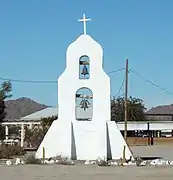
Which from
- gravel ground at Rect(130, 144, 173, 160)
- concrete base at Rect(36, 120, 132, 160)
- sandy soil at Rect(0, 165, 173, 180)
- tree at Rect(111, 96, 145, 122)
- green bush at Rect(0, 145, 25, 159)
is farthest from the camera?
tree at Rect(111, 96, 145, 122)

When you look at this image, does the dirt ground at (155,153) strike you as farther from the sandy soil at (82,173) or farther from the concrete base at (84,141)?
the sandy soil at (82,173)

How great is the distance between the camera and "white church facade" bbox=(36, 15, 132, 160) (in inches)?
1278

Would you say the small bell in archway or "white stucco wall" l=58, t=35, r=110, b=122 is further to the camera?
the small bell in archway

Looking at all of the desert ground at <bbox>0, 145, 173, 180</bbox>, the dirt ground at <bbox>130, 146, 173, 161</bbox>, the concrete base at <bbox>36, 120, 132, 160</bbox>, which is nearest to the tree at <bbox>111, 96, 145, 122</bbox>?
the dirt ground at <bbox>130, 146, 173, 161</bbox>

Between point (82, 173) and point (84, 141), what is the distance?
8.20 meters

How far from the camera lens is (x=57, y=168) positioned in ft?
89.1

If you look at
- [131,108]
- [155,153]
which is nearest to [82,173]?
[155,153]

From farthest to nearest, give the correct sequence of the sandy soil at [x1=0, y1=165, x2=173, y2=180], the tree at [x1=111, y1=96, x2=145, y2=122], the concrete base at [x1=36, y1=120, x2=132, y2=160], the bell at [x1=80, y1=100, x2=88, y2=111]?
the tree at [x1=111, y1=96, x2=145, y2=122] < the bell at [x1=80, y1=100, x2=88, y2=111] < the concrete base at [x1=36, y1=120, x2=132, y2=160] < the sandy soil at [x1=0, y1=165, x2=173, y2=180]

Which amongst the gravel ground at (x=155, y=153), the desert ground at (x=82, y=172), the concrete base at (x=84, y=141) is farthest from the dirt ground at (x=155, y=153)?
the desert ground at (x=82, y=172)

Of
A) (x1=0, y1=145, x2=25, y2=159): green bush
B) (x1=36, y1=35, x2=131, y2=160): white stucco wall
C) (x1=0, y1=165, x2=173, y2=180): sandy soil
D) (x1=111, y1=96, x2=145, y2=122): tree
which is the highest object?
(x1=111, y1=96, x2=145, y2=122): tree

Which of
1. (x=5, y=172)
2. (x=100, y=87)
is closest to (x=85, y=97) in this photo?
(x=100, y=87)

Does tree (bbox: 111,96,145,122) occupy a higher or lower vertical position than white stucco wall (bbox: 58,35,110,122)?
higher

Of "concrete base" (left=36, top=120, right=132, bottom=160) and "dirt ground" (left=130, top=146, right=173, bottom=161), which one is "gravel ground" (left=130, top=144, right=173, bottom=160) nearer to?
"dirt ground" (left=130, top=146, right=173, bottom=161)

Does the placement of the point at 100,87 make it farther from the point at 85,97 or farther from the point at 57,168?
the point at 57,168
